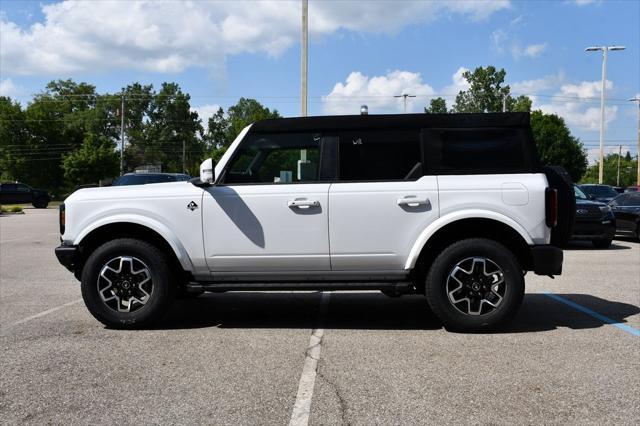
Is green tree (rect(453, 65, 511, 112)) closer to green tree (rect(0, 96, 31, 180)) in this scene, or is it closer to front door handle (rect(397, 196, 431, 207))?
green tree (rect(0, 96, 31, 180))

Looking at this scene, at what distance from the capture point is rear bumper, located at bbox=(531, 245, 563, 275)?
16.9 ft

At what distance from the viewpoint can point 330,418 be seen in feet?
11.1

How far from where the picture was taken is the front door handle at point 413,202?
5176 millimetres

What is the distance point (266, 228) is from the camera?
528 centimetres

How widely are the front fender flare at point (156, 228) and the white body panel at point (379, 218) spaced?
1.38m

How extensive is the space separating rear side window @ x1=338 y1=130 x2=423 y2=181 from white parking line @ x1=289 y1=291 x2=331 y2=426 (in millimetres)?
1471

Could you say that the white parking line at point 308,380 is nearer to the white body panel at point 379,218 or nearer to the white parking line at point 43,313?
the white body panel at point 379,218

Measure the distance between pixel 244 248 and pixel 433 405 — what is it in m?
2.41

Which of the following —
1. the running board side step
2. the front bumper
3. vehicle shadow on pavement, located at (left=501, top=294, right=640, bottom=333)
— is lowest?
vehicle shadow on pavement, located at (left=501, top=294, right=640, bottom=333)

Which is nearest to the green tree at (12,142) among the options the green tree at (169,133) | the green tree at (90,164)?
the green tree at (90,164)

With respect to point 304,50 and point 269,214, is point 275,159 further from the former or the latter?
point 304,50

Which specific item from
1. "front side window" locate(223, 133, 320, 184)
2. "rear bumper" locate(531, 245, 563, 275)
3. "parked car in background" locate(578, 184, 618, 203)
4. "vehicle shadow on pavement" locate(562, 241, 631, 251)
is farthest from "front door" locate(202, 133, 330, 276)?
"parked car in background" locate(578, 184, 618, 203)

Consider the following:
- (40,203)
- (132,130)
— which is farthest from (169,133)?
(40,203)

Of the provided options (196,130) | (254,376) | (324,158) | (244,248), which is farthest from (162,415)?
(196,130)
